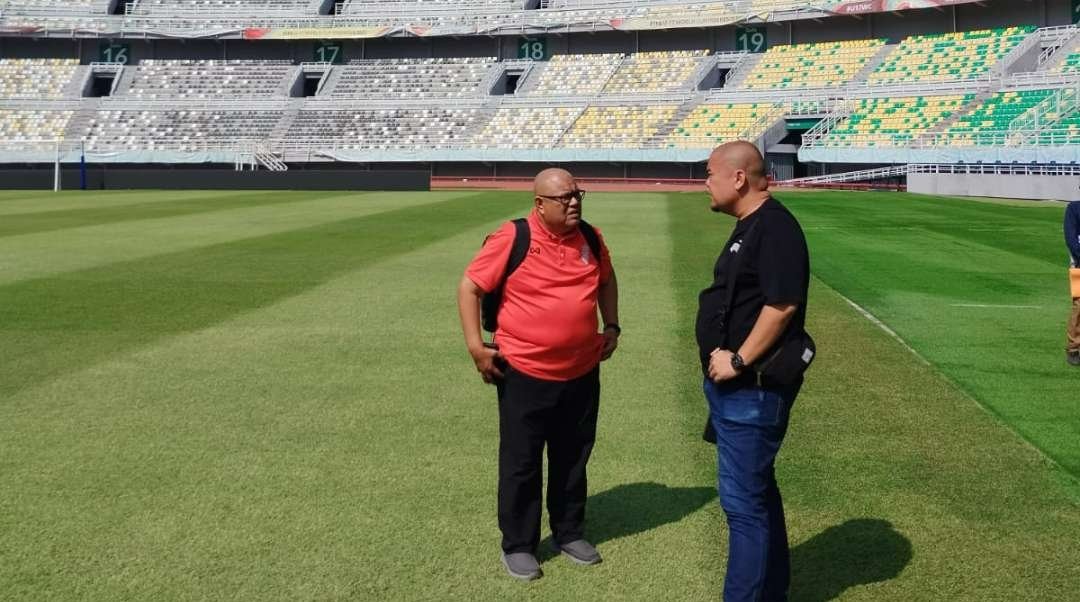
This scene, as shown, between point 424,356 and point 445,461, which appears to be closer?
point 445,461

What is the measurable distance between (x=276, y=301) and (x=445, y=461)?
22.2 ft

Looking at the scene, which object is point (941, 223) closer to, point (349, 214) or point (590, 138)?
point (349, 214)

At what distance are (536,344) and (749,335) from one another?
3.56 feet

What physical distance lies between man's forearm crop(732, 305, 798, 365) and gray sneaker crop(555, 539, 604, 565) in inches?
57.4

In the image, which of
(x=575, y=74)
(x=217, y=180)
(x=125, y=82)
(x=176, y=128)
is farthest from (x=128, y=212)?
(x=125, y=82)

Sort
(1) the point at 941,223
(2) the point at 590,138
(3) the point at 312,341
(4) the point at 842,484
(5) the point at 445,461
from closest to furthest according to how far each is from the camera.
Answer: (4) the point at 842,484 < (5) the point at 445,461 < (3) the point at 312,341 < (1) the point at 941,223 < (2) the point at 590,138

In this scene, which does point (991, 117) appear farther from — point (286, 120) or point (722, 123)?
point (286, 120)

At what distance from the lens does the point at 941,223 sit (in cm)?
2431

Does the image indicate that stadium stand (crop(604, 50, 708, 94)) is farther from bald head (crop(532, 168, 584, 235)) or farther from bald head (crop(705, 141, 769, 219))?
bald head (crop(705, 141, 769, 219))

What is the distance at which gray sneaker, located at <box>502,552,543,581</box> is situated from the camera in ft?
14.5

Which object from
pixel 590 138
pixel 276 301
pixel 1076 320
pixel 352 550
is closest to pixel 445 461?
pixel 352 550

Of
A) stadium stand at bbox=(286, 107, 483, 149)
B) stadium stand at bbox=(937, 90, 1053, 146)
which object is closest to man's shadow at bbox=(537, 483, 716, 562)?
stadium stand at bbox=(937, 90, 1053, 146)

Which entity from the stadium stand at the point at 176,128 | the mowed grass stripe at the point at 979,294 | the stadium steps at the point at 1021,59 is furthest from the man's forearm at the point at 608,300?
the stadium stand at the point at 176,128

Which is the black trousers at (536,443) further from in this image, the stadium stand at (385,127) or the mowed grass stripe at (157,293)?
the stadium stand at (385,127)
